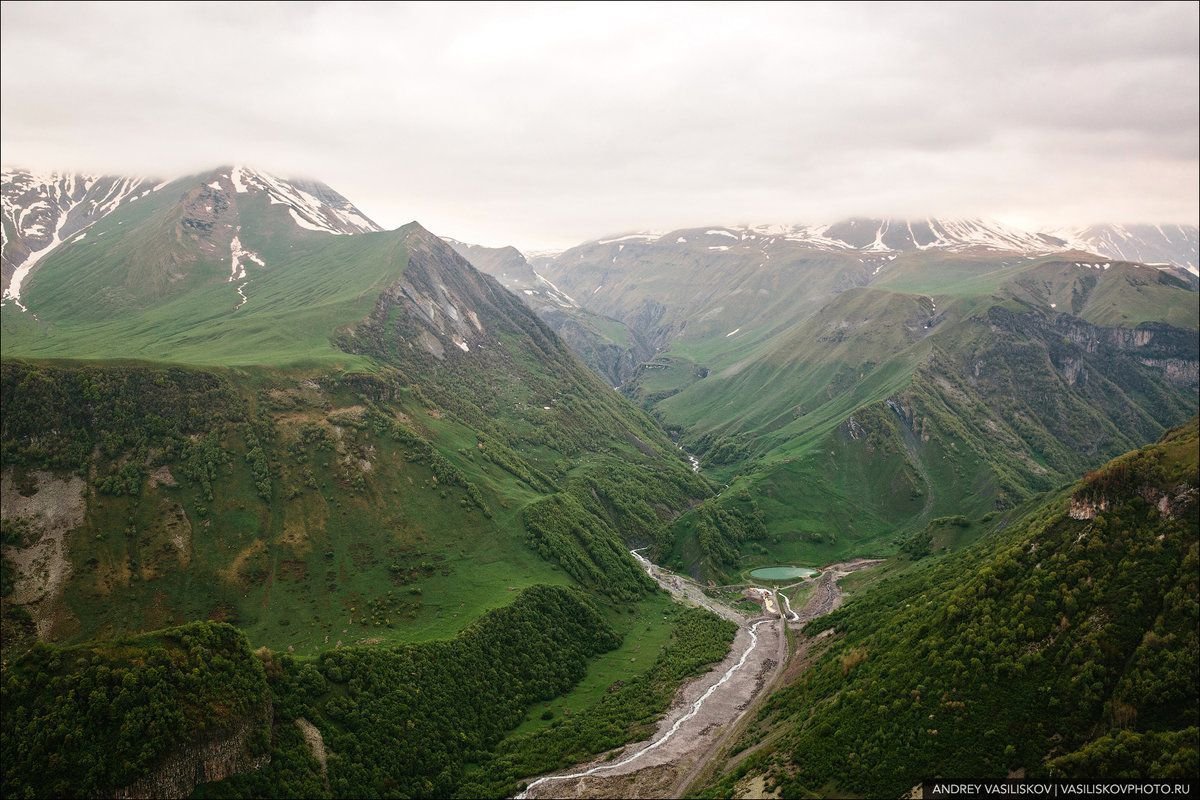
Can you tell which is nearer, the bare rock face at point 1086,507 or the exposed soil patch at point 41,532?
the bare rock face at point 1086,507

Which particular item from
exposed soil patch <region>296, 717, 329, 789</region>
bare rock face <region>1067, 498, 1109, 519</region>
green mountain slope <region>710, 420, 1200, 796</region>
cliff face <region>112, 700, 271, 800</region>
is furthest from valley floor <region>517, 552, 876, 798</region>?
bare rock face <region>1067, 498, 1109, 519</region>

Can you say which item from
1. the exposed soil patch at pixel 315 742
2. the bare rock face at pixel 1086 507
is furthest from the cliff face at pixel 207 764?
the bare rock face at pixel 1086 507

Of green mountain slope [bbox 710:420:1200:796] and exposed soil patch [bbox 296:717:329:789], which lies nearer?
green mountain slope [bbox 710:420:1200:796]

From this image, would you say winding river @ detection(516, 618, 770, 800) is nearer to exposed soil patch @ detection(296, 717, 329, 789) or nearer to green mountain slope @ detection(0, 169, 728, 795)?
green mountain slope @ detection(0, 169, 728, 795)

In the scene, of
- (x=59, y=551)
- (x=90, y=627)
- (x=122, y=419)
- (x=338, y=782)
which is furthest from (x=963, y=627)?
(x=122, y=419)

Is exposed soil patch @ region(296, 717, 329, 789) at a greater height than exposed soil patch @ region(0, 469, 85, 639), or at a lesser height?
lesser

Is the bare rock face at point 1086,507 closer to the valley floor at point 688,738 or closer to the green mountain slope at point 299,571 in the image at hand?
the valley floor at point 688,738
